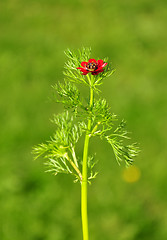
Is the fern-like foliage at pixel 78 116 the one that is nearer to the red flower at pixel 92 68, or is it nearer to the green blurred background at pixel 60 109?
the red flower at pixel 92 68

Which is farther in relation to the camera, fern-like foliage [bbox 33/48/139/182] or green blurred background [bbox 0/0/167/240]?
green blurred background [bbox 0/0/167/240]

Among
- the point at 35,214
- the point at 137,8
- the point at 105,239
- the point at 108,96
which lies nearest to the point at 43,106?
the point at 108,96

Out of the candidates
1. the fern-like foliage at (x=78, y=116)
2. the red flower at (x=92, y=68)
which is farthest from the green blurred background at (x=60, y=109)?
the red flower at (x=92, y=68)

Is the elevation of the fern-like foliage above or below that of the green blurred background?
below

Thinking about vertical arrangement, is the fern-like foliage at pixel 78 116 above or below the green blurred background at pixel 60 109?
below

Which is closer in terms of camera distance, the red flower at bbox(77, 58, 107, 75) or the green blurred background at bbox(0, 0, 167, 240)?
the red flower at bbox(77, 58, 107, 75)

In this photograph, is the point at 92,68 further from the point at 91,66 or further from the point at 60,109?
the point at 60,109

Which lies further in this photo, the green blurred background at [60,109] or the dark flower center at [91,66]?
the green blurred background at [60,109]

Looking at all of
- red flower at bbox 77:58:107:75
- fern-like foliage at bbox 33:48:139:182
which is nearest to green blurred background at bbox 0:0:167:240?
fern-like foliage at bbox 33:48:139:182

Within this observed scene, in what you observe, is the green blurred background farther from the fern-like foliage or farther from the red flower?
the red flower

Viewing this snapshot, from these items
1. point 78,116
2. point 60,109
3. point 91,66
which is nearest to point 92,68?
point 91,66
